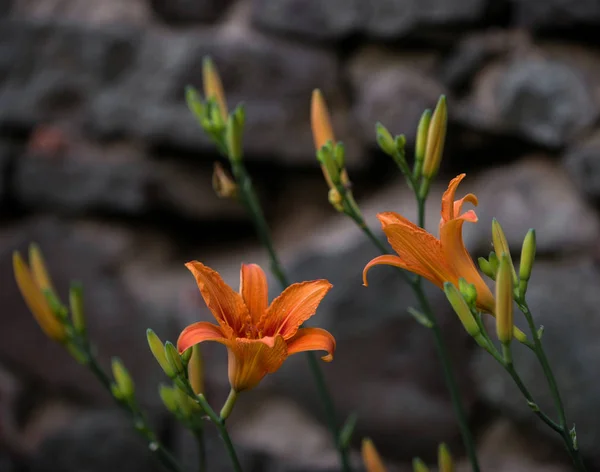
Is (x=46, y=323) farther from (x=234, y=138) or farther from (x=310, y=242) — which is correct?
(x=310, y=242)

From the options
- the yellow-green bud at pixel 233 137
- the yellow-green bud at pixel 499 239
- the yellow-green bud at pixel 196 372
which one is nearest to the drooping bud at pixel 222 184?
the yellow-green bud at pixel 233 137

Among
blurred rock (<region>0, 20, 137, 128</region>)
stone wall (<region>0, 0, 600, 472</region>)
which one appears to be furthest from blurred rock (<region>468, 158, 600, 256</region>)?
blurred rock (<region>0, 20, 137, 128</region>)

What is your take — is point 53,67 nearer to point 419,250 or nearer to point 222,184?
point 222,184

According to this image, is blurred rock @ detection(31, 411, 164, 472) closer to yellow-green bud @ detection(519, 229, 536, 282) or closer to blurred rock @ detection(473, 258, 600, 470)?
blurred rock @ detection(473, 258, 600, 470)

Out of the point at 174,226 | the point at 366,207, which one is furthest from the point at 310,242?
the point at 174,226

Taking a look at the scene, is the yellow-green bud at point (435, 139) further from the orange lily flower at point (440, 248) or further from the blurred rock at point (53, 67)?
the blurred rock at point (53, 67)
